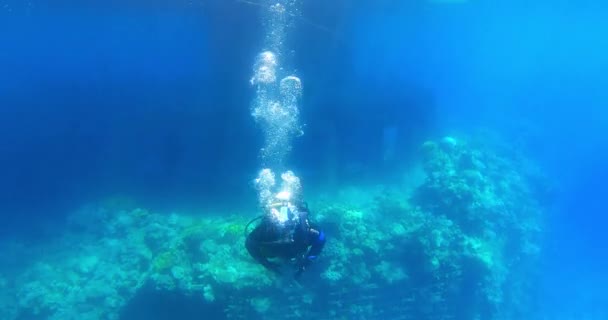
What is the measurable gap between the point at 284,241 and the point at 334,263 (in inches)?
276

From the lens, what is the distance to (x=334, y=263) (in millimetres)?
10672

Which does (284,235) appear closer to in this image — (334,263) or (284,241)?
(284,241)

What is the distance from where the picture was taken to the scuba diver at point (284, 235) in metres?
4.06

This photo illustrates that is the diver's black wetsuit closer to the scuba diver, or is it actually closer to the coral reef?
the scuba diver

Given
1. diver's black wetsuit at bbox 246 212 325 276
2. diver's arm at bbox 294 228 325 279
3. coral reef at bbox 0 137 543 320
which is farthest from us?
coral reef at bbox 0 137 543 320

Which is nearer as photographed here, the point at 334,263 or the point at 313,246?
the point at 313,246

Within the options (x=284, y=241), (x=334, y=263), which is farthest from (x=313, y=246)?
(x=334, y=263)

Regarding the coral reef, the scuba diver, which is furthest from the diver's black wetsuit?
the coral reef

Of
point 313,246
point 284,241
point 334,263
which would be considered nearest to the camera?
point 284,241

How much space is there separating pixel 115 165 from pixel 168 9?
17511 millimetres

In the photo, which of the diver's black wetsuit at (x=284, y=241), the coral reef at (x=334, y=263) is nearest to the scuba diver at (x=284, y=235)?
the diver's black wetsuit at (x=284, y=241)

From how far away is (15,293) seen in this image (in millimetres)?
12484

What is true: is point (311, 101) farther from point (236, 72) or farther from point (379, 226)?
point (379, 226)

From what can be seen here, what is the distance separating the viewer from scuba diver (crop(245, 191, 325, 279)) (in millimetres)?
4062
